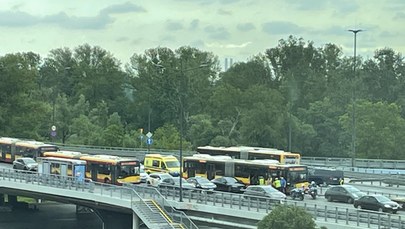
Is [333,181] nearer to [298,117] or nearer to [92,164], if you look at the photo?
[92,164]

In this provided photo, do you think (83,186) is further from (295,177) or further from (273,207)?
(273,207)

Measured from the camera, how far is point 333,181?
66.5 metres

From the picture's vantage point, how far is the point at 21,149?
255ft

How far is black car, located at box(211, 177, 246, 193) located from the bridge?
5.02m

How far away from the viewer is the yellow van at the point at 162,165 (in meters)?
68.2

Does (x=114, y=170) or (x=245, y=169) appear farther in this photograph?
(x=114, y=170)

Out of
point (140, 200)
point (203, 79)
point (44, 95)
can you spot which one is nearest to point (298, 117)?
point (203, 79)

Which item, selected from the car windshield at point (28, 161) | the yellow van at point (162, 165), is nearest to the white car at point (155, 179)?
the yellow van at point (162, 165)

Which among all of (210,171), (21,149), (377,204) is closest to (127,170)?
(210,171)

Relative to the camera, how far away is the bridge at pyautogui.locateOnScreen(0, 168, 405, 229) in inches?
1629

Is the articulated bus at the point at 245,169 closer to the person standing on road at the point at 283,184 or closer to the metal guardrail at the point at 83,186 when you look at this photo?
the person standing on road at the point at 283,184

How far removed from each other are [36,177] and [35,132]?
2149 inches

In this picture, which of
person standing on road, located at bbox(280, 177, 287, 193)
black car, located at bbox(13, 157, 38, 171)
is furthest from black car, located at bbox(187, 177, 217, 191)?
black car, located at bbox(13, 157, 38, 171)

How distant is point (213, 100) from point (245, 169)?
52.9m
